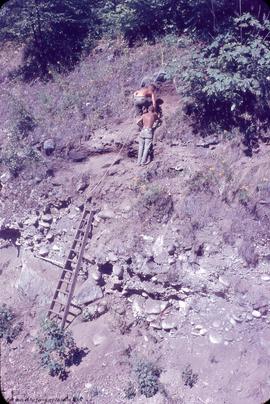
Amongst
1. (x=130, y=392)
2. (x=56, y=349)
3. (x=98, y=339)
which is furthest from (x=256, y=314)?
(x=56, y=349)

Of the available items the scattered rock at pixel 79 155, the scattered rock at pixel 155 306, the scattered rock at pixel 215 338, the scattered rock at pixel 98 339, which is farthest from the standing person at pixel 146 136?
the scattered rock at pixel 215 338

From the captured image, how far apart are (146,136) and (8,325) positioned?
533 cm

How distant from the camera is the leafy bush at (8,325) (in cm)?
851

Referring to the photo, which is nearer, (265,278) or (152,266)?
(265,278)

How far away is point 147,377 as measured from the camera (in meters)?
6.90

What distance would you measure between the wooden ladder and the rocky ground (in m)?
0.21

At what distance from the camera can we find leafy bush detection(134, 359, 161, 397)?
684cm

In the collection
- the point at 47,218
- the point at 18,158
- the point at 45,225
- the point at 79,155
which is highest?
the point at 18,158

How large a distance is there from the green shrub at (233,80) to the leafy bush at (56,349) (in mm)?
5577

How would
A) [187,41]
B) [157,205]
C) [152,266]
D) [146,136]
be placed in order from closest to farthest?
[152,266] < [157,205] < [146,136] < [187,41]

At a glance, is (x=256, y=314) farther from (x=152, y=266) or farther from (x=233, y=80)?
(x=233, y=80)

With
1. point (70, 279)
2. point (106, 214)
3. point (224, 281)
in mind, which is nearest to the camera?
point (224, 281)

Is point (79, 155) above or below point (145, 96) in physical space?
below

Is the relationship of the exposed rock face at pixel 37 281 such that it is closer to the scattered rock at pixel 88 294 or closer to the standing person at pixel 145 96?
the scattered rock at pixel 88 294
